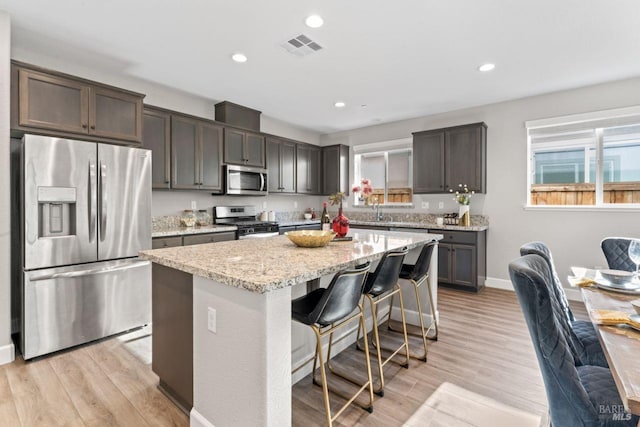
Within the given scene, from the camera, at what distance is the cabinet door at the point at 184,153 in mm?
3936

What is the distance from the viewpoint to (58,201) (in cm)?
264

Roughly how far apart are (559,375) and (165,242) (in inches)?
138

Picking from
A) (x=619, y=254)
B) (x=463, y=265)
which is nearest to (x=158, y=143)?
(x=463, y=265)

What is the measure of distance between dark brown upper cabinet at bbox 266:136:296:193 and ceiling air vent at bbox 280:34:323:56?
2.23m

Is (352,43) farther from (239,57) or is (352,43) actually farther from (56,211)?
(56,211)

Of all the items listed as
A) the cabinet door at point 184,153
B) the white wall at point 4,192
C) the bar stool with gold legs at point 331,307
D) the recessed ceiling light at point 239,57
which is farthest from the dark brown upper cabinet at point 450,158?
the white wall at point 4,192

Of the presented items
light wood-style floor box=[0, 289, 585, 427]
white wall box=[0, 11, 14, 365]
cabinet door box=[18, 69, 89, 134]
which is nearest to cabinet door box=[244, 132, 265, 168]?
cabinet door box=[18, 69, 89, 134]

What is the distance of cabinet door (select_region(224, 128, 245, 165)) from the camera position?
455cm

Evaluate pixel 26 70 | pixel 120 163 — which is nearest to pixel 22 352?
pixel 120 163

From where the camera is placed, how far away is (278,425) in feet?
4.50

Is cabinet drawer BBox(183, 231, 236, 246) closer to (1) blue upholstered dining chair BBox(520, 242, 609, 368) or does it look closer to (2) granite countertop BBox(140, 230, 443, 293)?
(2) granite countertop BBox(140, 230, 443, 293)

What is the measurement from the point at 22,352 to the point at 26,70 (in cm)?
234

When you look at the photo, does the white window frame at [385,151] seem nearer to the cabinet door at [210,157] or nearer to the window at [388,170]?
the window at [388,170]

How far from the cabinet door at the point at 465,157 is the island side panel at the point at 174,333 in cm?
423
